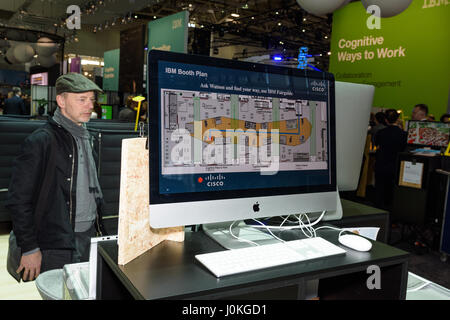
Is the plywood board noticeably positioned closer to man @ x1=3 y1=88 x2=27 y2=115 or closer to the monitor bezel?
the monitor bezel

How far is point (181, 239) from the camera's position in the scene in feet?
3.48

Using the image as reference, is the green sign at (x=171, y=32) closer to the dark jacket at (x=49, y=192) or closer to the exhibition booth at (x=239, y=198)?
the dark jacket at (x=49, y=192)

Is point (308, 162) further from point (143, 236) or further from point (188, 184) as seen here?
point (143, 236)

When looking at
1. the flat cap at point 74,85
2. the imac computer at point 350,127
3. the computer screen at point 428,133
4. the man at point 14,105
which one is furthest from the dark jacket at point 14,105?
the imac computer at point 350,127

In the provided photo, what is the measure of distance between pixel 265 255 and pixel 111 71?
10696mm

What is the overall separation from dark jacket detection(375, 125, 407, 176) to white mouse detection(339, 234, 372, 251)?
13.3 feet

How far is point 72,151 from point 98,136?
2.50ft

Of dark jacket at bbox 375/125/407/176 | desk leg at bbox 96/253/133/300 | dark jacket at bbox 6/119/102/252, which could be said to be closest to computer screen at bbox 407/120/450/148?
dark jacket at bbox 375/125/407/176

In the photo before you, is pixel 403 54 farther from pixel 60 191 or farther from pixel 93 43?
pixel 93 43

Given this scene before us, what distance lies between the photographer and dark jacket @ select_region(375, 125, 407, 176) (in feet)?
15.6

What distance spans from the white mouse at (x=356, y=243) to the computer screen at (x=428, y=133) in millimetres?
3800

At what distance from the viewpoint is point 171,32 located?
5227mm

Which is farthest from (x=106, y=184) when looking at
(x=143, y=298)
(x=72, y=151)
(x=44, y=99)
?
(x=44, y=99)

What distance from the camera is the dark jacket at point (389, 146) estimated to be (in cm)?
474
